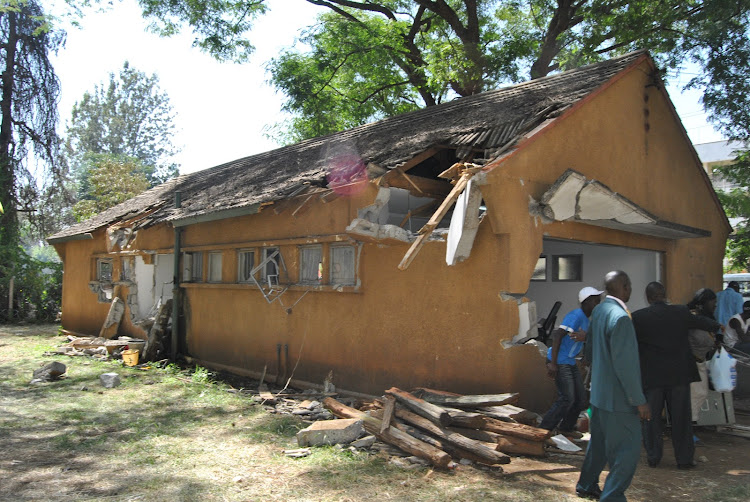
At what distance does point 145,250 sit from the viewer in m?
14.0

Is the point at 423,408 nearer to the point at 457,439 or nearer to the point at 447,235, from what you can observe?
the point at 457,439

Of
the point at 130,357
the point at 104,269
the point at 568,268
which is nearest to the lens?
the point at 568,268

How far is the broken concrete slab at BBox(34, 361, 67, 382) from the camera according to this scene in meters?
10.2

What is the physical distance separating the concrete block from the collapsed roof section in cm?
328

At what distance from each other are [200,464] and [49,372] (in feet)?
19.2

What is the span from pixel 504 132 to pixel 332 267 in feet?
10.9

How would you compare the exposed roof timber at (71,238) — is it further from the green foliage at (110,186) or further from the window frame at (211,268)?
the green foliage at (110,186)

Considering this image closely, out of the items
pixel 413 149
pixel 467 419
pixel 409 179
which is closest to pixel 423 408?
pixel 467 419

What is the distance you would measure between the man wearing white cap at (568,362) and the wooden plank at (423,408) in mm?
1274

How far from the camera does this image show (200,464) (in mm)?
5855

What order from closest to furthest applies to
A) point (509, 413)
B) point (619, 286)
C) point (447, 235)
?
1. point (619, 286)
2. point (509, 413)
3. point (447, 235)

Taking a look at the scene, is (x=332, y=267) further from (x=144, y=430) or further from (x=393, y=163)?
(x=144, y=430)

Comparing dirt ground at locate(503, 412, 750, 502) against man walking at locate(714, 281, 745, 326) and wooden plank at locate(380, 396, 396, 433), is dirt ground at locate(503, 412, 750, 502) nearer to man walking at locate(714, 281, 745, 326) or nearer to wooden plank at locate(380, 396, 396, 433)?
wooden plank at locate(380, 396, 396, 433)

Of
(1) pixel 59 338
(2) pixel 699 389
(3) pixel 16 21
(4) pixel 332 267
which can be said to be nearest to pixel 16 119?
(3) pixel 16 21
